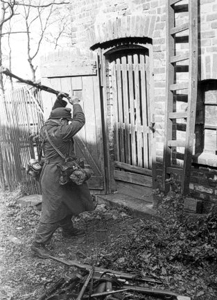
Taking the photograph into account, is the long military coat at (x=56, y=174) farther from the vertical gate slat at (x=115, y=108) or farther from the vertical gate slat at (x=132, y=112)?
the vertical gate slat at (x=115, y=108)

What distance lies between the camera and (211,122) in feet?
15.8

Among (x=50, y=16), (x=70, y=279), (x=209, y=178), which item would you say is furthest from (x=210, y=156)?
(x=50, y=16)

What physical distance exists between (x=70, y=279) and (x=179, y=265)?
54.1 inches

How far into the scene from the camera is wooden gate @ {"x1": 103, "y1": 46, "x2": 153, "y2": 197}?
5746 millimetres

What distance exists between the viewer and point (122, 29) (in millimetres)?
5531

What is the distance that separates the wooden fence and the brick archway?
1903mm

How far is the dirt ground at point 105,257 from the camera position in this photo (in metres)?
3.80

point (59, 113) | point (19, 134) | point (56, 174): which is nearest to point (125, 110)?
point (59, 113)

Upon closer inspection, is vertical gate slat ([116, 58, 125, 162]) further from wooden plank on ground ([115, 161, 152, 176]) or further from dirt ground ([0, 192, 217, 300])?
dirt ground ([0, 192, 217, 300])

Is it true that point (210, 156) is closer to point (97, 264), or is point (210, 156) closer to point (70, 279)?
point (97, 264)

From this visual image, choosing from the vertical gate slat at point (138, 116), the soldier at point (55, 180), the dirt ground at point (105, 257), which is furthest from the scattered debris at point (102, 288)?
the vertical gate slat at point (138, 116)

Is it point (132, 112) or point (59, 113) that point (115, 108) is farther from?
point (59, 113)

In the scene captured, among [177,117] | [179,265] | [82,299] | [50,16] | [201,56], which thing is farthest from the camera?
[50,16]

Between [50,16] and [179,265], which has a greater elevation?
[50,16]
